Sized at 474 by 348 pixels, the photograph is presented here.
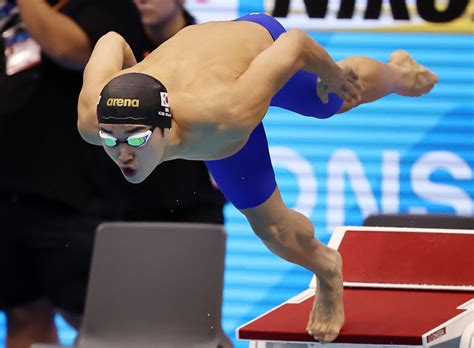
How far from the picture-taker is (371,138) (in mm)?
5789

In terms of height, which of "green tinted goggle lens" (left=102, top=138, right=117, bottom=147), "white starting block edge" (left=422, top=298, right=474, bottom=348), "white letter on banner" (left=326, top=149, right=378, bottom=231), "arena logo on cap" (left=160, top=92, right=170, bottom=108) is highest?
"arena logo on cap" (left=160, top=92, right=170, bottom=108)

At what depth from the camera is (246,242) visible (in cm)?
587

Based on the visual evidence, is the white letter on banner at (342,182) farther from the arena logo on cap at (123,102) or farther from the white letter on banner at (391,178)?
the arena logo on cap at (123,102)

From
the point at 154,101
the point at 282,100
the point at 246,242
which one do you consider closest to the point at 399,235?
the point at 282,100

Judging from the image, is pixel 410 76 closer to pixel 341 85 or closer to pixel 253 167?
pixel 341 85

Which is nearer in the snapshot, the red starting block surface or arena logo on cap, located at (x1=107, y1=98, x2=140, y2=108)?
arena logo on cap, located at (x1=107, y1=98, x2=140, y2=108)

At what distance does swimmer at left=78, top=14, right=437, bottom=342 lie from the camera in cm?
325

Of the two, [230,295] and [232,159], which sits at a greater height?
[232,159]

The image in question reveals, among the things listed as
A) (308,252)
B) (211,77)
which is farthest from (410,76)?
(211,77)

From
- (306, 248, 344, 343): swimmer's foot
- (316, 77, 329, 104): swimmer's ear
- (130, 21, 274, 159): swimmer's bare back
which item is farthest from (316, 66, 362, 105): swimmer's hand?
(306, 248, 344, 343): swimmer's foot

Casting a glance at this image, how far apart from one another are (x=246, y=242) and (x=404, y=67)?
62.9 inches

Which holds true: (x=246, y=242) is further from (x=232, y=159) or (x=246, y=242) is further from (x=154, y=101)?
(x=154, y=101)

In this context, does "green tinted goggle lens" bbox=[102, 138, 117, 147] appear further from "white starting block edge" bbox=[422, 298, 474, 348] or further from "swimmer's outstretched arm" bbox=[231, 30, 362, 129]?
"white starting block edge" bbox=[422, 298, 474, 348]

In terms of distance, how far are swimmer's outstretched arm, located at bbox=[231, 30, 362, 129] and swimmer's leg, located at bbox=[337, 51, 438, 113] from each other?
35 cm
